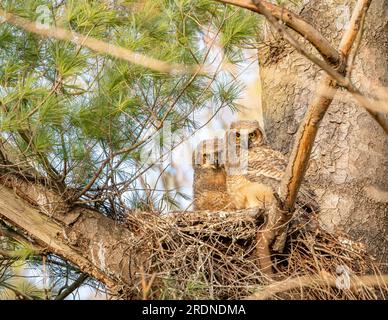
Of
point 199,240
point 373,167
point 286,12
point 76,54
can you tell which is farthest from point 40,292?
point 286,12

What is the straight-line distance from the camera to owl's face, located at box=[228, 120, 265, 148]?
4.59 m

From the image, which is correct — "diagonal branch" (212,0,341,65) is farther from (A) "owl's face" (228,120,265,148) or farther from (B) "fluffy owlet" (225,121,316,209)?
(A) "owl's face" (228,120,265,148)

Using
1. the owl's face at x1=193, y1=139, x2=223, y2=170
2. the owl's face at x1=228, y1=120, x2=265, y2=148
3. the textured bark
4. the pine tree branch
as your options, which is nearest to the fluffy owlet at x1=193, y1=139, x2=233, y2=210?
the owl's face at x1=193, y1=139, x2=223, y2=170

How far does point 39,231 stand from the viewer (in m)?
3.68

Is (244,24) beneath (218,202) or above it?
above

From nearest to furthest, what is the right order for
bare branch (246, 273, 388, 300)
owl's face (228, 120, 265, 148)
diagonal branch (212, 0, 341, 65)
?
diagonal branch (212, 0, 341, 65)
bare branch (246, 273, 388, 300)
owl's face (228, 120, 265, 148)

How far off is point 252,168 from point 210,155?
1.16 feet

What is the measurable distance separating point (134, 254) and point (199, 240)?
0.31 m

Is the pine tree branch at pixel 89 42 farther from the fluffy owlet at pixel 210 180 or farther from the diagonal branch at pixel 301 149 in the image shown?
the fluffy owlet at pixel 210 180

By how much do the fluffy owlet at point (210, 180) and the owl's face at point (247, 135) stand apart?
111mm

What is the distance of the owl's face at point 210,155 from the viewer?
4629 mm

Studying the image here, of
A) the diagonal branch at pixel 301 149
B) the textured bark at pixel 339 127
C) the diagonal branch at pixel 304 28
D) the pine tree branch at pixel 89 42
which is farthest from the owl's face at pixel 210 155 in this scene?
the diagonal branch at pixel 304 28

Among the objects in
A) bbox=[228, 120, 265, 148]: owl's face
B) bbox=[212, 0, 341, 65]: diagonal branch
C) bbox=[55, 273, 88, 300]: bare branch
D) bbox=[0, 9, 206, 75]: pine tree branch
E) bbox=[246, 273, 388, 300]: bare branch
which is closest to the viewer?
bbox=[212, 0, 341, 65]: diagonal branch
